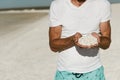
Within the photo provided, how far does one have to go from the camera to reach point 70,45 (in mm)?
3375

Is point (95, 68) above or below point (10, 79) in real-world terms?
above

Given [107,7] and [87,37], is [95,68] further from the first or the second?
[107,7]

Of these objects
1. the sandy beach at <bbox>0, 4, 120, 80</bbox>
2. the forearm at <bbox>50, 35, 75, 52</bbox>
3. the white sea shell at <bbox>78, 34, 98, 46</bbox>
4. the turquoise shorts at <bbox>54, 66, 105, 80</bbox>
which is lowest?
the sandy beach at <bbox>0, 4, 120, 80</bbox>

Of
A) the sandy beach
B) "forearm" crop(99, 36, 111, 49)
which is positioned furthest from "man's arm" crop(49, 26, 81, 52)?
the sandy beach

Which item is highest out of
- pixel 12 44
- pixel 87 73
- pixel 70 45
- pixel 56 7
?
pixel 56 7

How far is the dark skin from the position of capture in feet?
10.8

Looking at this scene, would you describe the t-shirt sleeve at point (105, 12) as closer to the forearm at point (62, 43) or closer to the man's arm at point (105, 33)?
the man's arm at point (105, 33)

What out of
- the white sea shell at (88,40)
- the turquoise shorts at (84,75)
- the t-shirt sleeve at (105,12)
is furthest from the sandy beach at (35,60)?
the white sea shell at (88,40)

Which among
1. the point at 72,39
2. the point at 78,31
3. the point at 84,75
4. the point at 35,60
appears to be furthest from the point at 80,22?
the point at 35,60

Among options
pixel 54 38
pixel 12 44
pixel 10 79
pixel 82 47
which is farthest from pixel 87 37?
pixel 12 44

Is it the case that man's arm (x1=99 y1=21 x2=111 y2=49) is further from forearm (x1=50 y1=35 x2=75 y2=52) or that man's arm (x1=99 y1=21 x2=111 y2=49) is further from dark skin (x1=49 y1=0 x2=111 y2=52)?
forearm (x1=50 y1=35 x2=75 y2=52)

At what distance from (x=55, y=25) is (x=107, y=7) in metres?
0.47

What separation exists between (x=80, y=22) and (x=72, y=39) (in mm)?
180

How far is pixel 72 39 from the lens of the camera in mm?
3309
